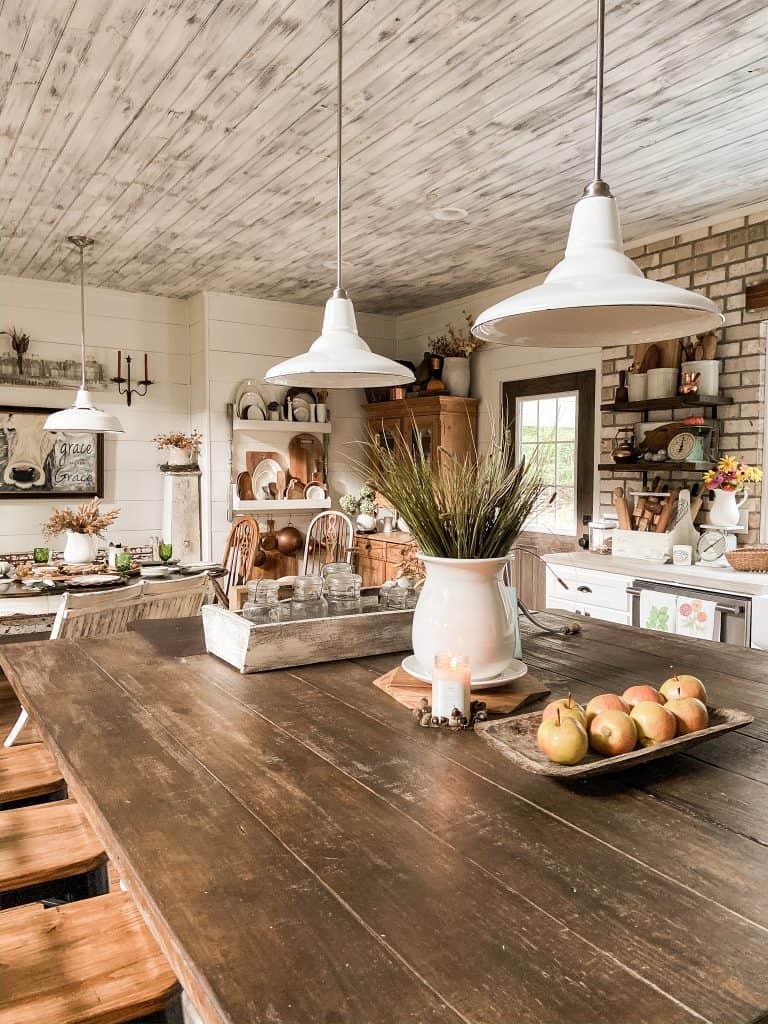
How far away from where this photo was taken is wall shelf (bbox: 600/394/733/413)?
147 inches

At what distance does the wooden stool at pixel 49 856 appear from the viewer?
1377 mm

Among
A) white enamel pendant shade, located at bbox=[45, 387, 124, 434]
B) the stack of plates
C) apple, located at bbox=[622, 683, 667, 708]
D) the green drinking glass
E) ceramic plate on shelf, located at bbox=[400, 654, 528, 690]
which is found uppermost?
the stack of plates

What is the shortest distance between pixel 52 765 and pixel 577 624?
1.45 metres

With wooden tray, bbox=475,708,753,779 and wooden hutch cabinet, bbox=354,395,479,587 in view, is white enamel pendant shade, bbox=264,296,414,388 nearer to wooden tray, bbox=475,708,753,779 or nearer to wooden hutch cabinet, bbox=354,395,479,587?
wooden tray, bbox=475,708,753,779

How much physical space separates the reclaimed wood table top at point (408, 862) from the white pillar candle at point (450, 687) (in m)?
0.05

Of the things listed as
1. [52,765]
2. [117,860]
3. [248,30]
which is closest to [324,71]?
[248,30]

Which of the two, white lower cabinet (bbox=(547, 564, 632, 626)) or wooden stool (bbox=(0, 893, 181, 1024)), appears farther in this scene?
white lower cabinet (bbox=(547, 564, 632, 626))

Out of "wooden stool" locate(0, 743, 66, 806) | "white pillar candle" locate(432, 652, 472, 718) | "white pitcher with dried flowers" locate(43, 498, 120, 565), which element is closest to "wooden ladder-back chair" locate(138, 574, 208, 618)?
"wooden stool" locate(0, 743, 66, 806)

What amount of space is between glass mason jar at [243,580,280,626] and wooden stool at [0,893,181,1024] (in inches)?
27.8

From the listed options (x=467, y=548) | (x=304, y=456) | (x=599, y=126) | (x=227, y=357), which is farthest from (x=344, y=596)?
(x=304, y=456)

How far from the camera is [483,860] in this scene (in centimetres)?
92

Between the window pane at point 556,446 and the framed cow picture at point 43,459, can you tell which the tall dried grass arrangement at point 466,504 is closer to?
the window pane at point 556,446

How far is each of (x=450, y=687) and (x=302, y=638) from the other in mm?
507

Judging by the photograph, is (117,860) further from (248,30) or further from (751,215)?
(751,215)
